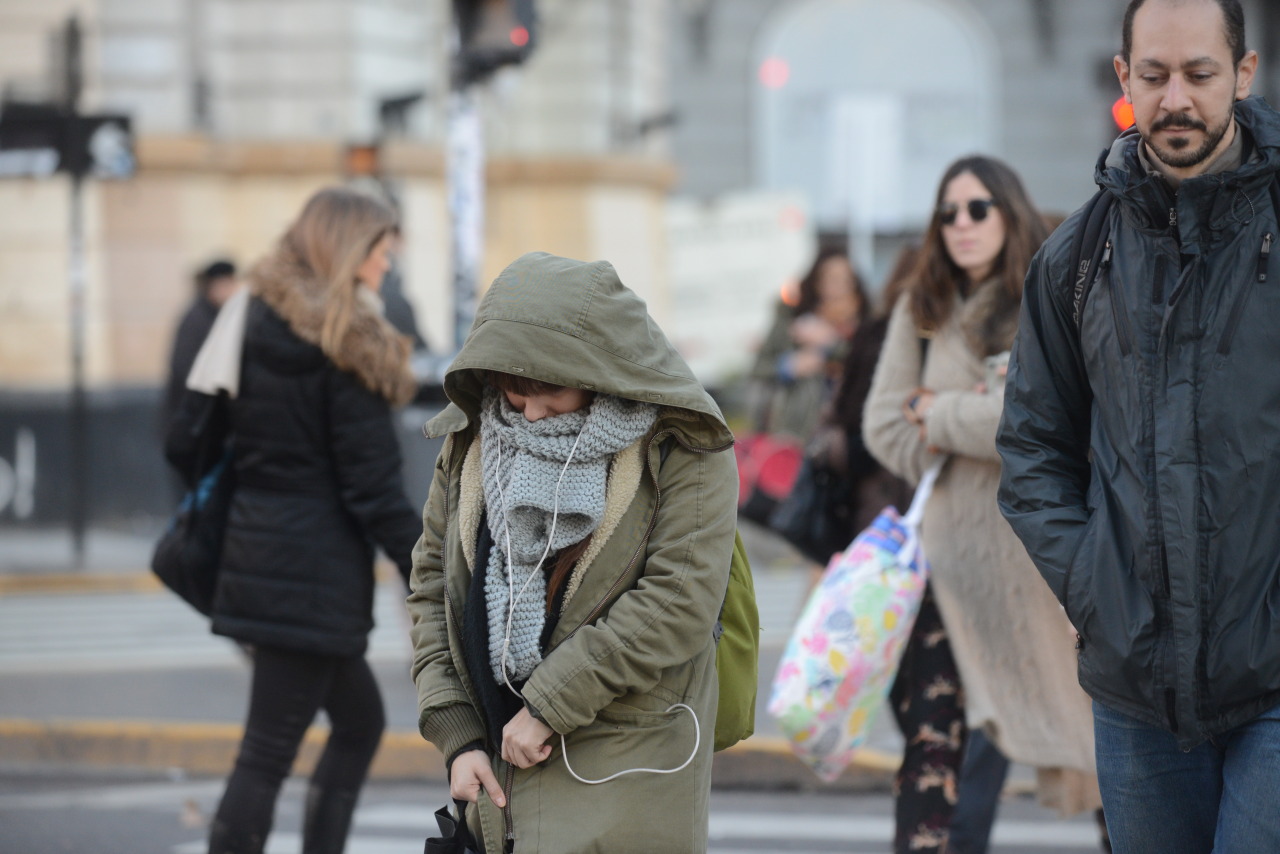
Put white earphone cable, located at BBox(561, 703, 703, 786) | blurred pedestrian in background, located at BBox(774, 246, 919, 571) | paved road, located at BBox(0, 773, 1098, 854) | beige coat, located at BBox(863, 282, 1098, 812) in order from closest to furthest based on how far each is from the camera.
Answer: white earphone cable, located at BBox(561, 703, 703, 786), beige coat, located at BBox(863, 282, 1098, 812), blurred pedestrian in background, located at BBox(774, 246, 919, 571), paved road, located at BBox(0, 773, 1098, 854)

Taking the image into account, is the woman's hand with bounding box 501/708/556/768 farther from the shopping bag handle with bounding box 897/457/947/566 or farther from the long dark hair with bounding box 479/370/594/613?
the shopping bag handle with bounding box 897/457/947/566

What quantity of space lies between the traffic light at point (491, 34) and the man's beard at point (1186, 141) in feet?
20.0

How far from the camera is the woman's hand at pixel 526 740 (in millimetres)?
2805

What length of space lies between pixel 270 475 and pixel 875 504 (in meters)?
1.90

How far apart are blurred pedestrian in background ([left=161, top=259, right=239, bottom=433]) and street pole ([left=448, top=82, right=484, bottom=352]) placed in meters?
1.25

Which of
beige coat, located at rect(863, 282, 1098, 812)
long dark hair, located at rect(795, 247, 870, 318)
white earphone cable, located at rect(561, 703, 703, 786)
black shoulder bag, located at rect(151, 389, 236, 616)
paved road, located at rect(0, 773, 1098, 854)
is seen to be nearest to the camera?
white earphone cable, located at rect(561, 703, 703, 786)

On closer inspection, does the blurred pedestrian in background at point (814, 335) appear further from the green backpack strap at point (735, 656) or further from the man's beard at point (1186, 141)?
the man's beard at point (1186, 141)

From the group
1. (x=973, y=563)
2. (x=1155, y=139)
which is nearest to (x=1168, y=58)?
(x=1155, y=139)

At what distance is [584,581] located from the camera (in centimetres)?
288

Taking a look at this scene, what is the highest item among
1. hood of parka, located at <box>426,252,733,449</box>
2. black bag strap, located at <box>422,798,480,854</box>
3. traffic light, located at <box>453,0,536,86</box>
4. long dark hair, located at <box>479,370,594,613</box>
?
traffic light, located at <box>453,0,536,86</box>

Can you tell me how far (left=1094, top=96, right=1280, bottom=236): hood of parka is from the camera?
104 inches

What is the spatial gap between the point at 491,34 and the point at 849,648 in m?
5.25

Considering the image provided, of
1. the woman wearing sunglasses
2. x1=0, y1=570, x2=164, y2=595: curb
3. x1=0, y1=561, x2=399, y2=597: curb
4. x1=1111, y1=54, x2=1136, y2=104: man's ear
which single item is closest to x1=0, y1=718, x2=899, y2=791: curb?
the woman wearing sunglasses

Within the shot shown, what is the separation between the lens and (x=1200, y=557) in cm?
260
